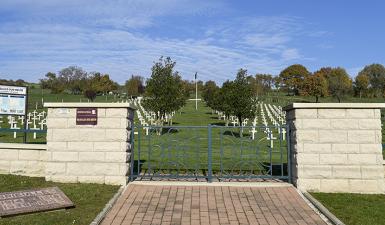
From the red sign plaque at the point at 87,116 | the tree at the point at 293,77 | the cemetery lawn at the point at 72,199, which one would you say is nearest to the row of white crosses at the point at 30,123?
the cemetery lawn at the point at 72,199

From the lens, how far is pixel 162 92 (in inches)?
1038

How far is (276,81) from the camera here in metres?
99.4

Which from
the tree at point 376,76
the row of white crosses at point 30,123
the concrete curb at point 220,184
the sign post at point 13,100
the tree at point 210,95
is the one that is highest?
the tree at point 376,76

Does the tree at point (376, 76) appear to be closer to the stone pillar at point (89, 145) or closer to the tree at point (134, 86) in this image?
the tree at point (134, 86)

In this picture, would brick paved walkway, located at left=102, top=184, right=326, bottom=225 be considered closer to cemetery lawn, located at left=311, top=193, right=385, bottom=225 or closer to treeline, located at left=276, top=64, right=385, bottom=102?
cemetery lawn, located at left=311, top=193, right=385, bottom=225

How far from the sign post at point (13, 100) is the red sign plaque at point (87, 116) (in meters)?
2.32

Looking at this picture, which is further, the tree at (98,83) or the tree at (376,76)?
the tree at (376,76)

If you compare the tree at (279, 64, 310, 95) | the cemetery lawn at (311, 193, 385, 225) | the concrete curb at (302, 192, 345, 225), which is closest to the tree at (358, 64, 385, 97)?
the tree at (279, 64, 310, 95)

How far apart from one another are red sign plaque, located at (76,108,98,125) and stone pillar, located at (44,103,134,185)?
0.07 metres

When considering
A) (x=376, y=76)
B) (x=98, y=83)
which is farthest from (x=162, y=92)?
(x=376, y=76)

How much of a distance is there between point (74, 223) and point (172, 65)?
22603 millimetres

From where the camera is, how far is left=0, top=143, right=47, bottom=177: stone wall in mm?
9062

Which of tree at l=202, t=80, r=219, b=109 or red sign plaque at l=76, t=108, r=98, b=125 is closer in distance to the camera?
red sign plaque at l=76, t=108, r=98, b=125

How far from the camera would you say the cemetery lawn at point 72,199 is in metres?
5.92
